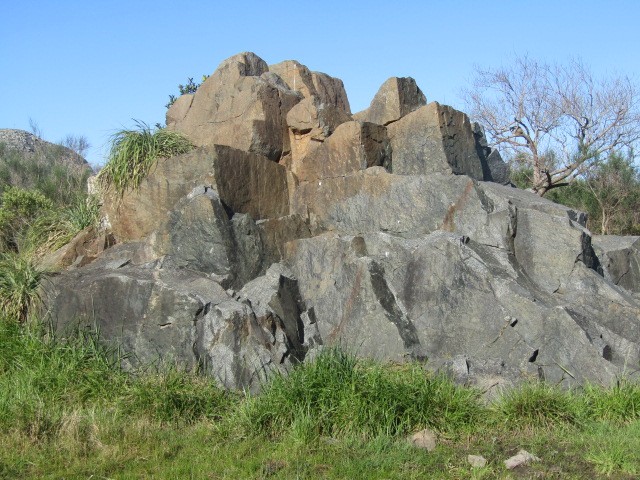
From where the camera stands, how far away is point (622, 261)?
10633 millimetres

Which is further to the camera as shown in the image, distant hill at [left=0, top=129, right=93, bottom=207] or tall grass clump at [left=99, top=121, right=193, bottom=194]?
distant hill at [left=0, top=129, right=93, bottom=207]

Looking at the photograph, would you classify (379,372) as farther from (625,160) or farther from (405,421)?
(625,160)

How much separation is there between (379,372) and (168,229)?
375cm

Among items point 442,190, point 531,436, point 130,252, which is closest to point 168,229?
point 130,252

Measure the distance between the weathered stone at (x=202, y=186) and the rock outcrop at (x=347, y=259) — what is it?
0.02 m

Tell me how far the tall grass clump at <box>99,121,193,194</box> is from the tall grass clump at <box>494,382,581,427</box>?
5688 millimetres

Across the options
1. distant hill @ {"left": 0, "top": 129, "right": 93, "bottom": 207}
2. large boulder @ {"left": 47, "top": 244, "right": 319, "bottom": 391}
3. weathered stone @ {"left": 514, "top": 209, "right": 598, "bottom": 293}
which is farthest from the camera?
distant hill @ {"left": 0, "top": 129, "right": 93, "bottom": 207}

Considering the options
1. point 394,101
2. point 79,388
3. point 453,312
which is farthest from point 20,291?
point 394,101

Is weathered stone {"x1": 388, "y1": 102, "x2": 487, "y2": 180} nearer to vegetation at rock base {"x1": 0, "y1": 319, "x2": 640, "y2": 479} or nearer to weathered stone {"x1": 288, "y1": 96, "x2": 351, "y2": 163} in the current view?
weathered stone {"x1": 288, "y1": 96, "x2": 351, "y2": 163}

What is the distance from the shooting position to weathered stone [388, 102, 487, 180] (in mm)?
10312

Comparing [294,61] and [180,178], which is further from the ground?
[294,61]

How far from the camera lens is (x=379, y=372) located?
22.9ft

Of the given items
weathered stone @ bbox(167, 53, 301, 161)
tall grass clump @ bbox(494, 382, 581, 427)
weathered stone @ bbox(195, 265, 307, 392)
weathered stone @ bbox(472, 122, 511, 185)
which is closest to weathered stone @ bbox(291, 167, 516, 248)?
weathered stone @ bbox(167, 53, 301, 161)

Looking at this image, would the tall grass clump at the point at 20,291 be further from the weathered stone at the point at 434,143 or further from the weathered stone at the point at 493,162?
the weathered stone at the point at 493,162
